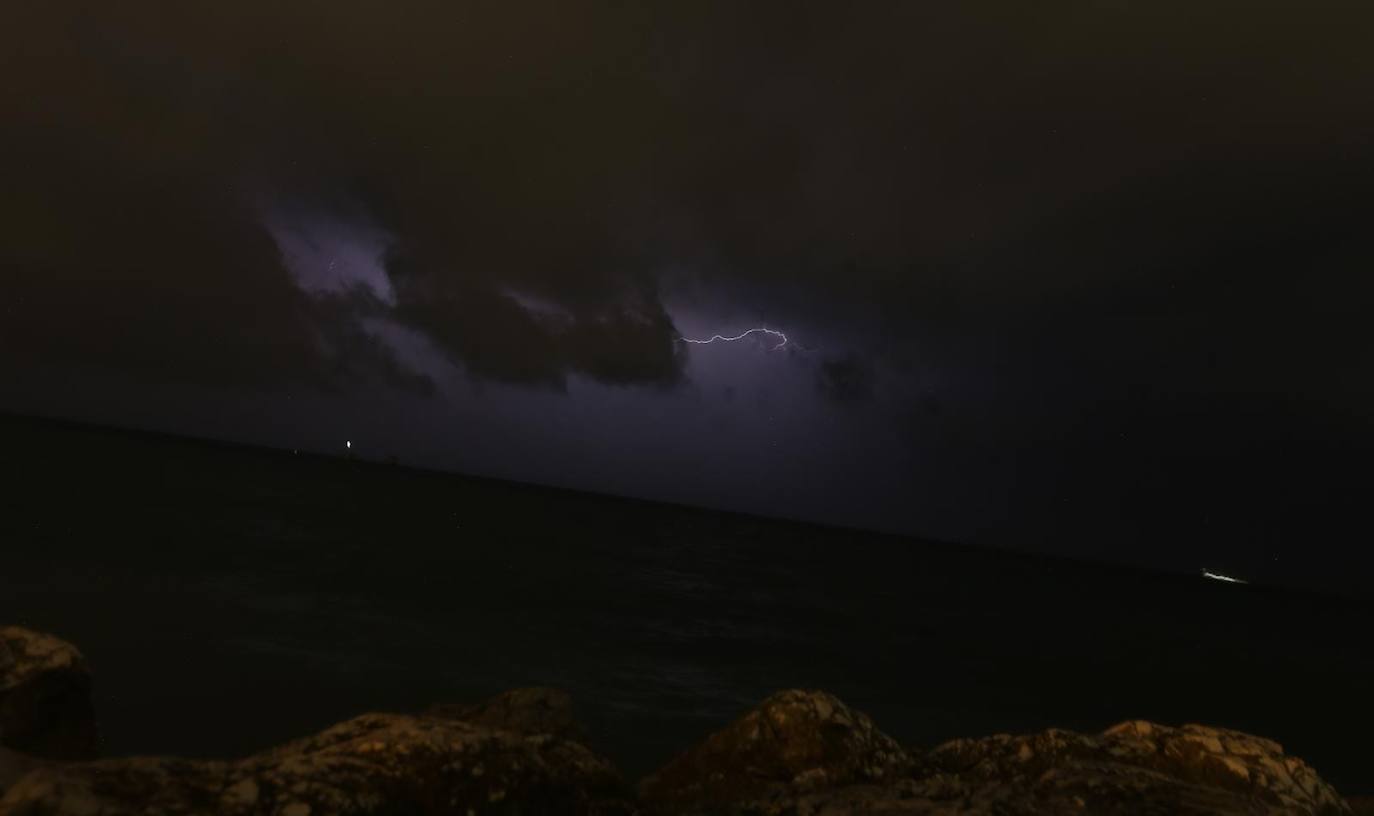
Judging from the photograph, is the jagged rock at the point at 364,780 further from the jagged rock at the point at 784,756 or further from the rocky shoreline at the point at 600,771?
the jagged rock at the point at 784,756

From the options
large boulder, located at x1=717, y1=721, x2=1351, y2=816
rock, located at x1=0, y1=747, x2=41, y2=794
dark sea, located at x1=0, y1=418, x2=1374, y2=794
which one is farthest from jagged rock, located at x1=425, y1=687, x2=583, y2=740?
dark sea, located at x1=0, y1=418, x2=1374, y2=794

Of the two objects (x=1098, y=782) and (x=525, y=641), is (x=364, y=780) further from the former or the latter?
(x=525, y=641)

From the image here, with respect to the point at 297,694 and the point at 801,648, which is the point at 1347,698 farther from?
the point at 297,694

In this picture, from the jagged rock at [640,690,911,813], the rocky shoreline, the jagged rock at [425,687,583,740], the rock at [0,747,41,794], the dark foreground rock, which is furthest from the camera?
the jagged rock at [425,687,583,740]

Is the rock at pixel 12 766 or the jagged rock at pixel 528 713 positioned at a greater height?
the rock at pixel 12 766

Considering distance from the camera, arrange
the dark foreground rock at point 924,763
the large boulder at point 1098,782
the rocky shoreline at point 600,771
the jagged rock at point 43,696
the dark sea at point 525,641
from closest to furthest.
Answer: the rocky shoreline at point 600,771, the large boulder at point 1098,782, the dark foreground rock at point 924,763, the jagged rock at point 43,696, the dark sea at point 525,641

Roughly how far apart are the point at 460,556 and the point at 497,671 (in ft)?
118

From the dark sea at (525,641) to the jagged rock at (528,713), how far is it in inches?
303

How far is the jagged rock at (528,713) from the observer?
Answer: 11617 millimetres

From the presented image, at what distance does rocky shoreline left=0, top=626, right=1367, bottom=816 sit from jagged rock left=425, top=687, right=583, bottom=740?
0.04 meters

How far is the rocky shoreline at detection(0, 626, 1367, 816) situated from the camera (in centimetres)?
484

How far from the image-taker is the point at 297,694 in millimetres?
22016

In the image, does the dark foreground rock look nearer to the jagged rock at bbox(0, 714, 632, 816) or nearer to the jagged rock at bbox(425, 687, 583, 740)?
the jagged rock at bbox(0, 714, 632, 816)

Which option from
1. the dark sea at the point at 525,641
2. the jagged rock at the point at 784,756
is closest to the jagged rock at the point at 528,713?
the jagged rock at the point at 784,756
